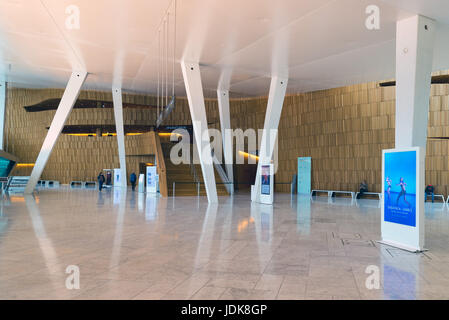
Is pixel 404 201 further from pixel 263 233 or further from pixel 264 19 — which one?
pixel 264 19

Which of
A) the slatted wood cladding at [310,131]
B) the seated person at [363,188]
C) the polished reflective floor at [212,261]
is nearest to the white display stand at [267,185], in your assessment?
the polished reflective floor at [212,261]

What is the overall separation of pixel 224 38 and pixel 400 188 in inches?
308

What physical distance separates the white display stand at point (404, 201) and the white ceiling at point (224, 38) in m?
3.81

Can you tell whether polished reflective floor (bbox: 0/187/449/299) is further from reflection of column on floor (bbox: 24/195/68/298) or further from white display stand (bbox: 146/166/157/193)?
white display stand (bbox: 146/166/157/193)

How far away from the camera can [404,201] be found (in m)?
6.42

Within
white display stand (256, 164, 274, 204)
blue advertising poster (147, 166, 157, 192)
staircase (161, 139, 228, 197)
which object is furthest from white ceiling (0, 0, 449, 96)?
staircase (161, 139, 228, 197)

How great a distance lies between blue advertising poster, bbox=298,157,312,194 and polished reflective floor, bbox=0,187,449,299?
41.1ft

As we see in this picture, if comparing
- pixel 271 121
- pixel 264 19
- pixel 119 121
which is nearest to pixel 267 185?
pixel 271 121

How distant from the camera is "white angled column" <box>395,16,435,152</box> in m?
8.14

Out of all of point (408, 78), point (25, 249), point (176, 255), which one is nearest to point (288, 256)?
point (176, 255)

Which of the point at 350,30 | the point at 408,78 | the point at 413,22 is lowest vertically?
the point at 408,78

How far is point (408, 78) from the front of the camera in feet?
27.0

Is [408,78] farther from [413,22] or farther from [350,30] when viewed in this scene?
[350,30]
